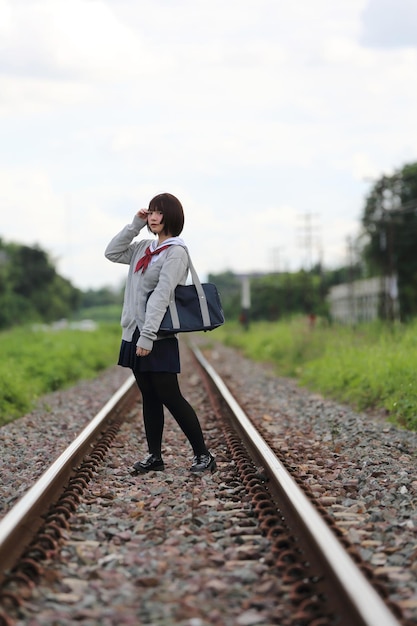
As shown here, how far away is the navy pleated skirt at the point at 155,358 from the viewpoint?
206 inches

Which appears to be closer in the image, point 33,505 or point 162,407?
point 33,505

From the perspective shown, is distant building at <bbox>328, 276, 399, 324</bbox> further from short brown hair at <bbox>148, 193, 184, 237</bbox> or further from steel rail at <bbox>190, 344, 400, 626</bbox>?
steel rail at <bbox>190, 344, 400, 626</bbox>

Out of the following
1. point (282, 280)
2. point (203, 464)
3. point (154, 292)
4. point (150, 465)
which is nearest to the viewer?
point (154, 292)

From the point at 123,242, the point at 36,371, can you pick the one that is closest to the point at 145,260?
the point at 123,242

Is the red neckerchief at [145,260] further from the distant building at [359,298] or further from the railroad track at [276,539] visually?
the distant building at [359,298]

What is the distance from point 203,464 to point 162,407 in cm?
48

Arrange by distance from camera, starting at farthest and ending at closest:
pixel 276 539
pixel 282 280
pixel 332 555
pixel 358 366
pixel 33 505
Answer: pixel 282 280 → pixel 358 366 → pixel 33 505 → pixel 276 539 → pixel 332 555

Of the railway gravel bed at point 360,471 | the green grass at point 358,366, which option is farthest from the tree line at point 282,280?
the railway gravel bed at point 360,471

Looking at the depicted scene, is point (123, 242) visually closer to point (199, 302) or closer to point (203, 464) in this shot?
point (199, 302)

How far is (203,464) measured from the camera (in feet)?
18.2

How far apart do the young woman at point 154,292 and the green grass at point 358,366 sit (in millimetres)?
3526

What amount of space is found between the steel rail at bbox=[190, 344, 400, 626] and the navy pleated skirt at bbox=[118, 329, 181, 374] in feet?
2.99

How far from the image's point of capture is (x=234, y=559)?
3654 mm

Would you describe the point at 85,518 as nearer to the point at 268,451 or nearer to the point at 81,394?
the point at 268,451
